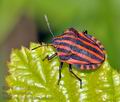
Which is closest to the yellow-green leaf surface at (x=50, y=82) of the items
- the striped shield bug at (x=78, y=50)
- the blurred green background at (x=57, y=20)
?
the striped shield bug at (x=78, y=50)

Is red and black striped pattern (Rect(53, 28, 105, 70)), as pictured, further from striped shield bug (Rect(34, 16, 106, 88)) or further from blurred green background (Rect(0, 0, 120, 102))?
blurred green background (Rect(0, 0, 120, 102))

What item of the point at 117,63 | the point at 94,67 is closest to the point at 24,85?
the point at 94,67

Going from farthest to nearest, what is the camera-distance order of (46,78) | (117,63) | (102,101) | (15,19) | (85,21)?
1. (15,19)
2. (85,21)
3. (117,63)
4. (46,78)
5. (102,101)

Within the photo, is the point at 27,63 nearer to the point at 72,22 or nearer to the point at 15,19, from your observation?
the point at 72,22

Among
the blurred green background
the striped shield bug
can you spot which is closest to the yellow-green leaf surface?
the striped shield bug

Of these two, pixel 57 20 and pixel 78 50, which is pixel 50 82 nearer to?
pixel 78 50

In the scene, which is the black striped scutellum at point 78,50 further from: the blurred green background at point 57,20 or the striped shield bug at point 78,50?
the blurred green background at point 57,20
